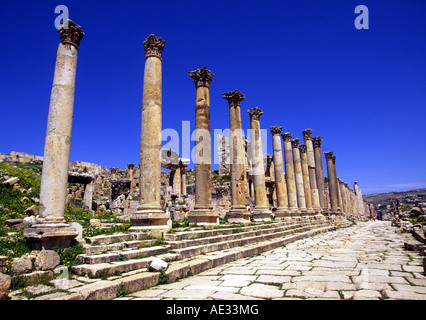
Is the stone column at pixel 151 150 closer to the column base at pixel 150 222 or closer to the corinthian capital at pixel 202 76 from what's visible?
the column base at pixel 150 222

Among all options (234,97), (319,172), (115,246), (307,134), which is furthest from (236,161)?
(319,172)

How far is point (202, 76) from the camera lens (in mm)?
12773

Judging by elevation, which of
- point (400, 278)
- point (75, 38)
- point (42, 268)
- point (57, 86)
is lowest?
point (400, 278)

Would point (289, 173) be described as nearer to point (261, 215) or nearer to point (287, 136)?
point (287, 136)

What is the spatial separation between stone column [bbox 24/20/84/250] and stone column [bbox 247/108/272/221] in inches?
442

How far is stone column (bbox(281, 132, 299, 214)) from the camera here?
21.1 m

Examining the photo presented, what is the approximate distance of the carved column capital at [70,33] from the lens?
715cm

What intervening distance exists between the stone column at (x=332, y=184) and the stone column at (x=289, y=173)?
7400 mm

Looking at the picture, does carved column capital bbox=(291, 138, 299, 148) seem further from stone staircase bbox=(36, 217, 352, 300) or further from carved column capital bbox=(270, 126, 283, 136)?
Result: stone staircase bbox=(36, 217, 352, 300)

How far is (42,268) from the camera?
475 centimetres

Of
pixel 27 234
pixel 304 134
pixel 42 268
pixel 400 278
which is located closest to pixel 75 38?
pixel 27 234

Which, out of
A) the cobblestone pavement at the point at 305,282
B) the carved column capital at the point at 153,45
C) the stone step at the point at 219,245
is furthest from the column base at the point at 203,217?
the carved column capital at the point at 153,45
